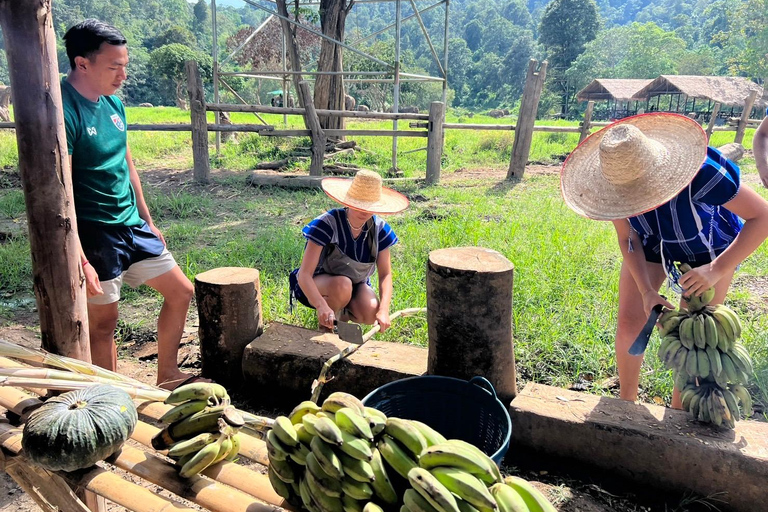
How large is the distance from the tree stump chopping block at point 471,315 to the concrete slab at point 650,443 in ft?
0.68

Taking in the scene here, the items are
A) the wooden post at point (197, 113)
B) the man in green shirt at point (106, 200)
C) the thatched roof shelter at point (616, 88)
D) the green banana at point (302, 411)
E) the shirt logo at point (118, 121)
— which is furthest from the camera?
the thatched roof shelter at point (616, 88)

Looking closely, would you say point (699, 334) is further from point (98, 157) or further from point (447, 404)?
point (98, 157)

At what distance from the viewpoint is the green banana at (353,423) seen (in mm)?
1249

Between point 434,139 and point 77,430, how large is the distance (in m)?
7.79

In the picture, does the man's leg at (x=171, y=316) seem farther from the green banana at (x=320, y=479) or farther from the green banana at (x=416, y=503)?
the green banana at (x=416, y=503)

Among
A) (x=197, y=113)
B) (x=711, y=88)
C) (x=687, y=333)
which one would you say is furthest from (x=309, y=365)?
(x=711, y=88)

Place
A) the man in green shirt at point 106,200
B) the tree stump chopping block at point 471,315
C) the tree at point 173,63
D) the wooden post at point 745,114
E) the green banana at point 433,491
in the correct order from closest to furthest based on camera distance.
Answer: the green banana at point 433,491 → the tree stump chopping block at point 471,315 → the man in green shirt at point 106,200 → the wooden post at point 745,114 → the tree at point 173,63

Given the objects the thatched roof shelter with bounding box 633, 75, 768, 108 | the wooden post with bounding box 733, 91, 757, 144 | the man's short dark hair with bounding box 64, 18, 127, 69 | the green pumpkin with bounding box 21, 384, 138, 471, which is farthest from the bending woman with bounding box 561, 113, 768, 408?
the thatched roof shelter with bounding box 633, 75, 768, 108

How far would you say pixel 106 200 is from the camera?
249 cm

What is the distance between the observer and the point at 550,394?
2.39 metres

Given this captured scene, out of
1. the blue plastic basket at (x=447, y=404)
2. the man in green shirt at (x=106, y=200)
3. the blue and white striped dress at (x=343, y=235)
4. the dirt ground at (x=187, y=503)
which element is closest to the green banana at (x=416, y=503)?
the blue plastic basket at (x=447, y=404)

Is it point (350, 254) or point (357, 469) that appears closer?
point (357, 469)

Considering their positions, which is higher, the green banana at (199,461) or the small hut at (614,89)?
the small hut at (614,89)

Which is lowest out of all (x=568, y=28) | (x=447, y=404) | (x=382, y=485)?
(x=447, y=404)
